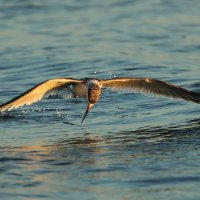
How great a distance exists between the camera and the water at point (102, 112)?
7.79 metres

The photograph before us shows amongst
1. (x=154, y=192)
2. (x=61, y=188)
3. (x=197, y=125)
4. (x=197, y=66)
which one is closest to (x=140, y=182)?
(x=154, y=192)

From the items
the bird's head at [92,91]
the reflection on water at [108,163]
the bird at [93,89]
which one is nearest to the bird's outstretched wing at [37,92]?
the bird at [93,89]

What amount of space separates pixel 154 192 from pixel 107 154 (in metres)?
1.52

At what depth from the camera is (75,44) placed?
54.2 ft

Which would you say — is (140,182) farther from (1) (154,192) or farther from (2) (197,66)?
(2) (197,66)

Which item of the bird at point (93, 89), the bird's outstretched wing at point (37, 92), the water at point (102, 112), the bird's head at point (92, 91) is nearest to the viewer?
the water at point (102, 112)

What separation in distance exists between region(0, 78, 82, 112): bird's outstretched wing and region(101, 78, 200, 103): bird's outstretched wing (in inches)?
25.2

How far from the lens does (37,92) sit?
9.82 meters

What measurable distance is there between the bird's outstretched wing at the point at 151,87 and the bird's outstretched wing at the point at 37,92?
25.2 inches

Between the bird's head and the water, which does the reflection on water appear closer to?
the water

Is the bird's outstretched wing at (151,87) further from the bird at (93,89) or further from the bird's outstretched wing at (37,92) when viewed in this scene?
the bird's outstretched wing at (37,92)

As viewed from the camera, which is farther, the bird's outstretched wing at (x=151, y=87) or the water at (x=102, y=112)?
the bird's outstretched wing at (x=151, y=87)

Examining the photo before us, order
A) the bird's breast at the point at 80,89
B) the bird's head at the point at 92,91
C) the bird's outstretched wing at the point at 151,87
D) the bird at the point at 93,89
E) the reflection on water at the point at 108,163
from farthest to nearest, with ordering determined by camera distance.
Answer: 1. the bird's outstretched wing at the point at 151,87
2. the bird's breast at the point at 80,89
3. the bird's head at the point at 92,91
4. the bird at the point at 93,89
5. the reflection on water at the point at 108,163

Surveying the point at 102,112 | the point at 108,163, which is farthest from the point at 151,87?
the point at 108,163
